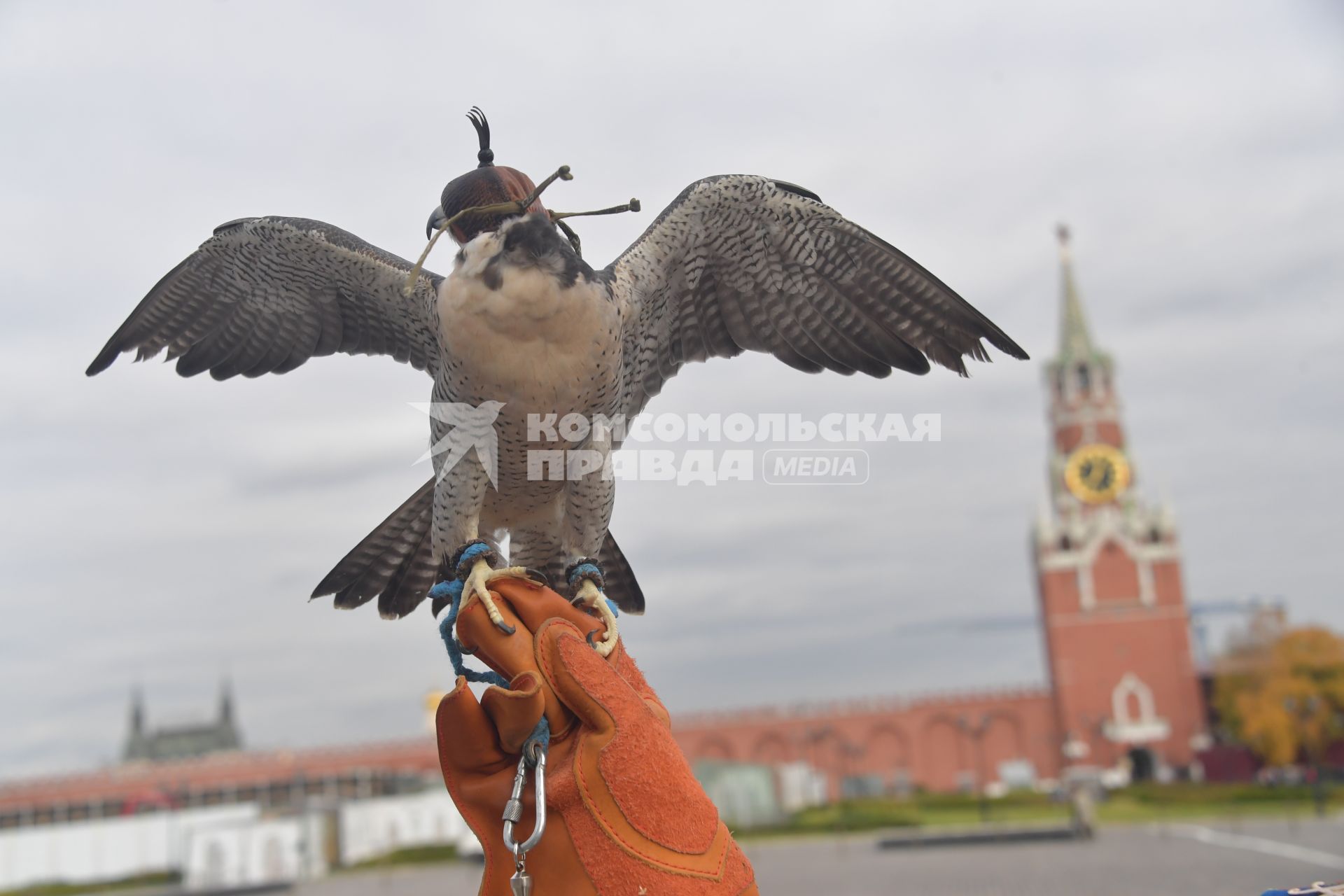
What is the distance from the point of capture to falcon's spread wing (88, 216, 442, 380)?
3.70 m

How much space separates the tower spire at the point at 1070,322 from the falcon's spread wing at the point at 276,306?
58.5 meters

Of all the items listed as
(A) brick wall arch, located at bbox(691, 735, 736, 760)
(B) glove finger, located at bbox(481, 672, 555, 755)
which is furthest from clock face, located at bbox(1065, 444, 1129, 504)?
(B) glove finger, located at bbox(481, 672, 555, 755)

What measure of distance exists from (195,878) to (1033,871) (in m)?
17.2

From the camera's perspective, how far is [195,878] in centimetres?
2184

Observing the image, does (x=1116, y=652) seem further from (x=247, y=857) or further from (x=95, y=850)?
(x=95, y=850)

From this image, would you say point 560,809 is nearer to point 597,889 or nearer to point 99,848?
point 597,889

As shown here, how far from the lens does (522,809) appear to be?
2646 millimetres

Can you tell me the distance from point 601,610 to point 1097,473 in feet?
184

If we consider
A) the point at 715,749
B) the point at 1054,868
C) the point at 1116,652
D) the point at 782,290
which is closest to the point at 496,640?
the point at 782,290

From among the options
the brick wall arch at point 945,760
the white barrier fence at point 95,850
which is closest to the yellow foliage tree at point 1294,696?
the brick wall arch at point 945,760

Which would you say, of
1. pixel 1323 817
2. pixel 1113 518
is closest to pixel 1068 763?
pixel 1113 518

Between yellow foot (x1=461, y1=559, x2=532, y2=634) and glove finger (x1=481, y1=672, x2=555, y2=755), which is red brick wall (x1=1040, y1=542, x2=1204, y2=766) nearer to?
yellow foot (x1=461, y1=559, x2=532, y2=634)

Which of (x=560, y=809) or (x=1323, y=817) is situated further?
(x=1323, y=817)

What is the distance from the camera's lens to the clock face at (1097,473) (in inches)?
2115
